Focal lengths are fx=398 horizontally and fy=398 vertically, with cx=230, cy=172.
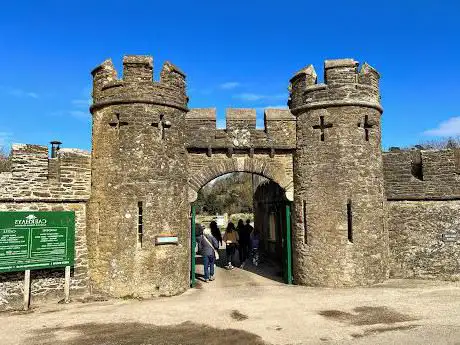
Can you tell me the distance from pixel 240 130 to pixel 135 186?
3513 mm

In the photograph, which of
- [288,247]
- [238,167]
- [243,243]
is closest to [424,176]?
[288,247]

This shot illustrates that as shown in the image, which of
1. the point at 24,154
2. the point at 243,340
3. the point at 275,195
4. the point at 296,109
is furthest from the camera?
the point at 275,195

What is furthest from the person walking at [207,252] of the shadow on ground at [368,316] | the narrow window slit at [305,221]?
the shadow on ground at [368,316]

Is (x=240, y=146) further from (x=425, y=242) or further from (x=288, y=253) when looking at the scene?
(x=425, y=242)

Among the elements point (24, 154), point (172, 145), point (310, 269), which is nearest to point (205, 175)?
point (172, 145)

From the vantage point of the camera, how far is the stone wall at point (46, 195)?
952 centimetres

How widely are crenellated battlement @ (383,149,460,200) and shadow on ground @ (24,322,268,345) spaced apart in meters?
7.52

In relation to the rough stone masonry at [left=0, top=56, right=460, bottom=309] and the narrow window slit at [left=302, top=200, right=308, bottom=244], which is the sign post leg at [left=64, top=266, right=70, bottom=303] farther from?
the narrow window slit at [left=302, top=200, right=308, bottom=244]

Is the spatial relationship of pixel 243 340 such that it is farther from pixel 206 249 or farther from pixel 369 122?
pixel 369 122

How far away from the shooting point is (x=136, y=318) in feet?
27.2

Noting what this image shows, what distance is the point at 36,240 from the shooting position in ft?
31.3

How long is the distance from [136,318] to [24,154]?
499 centimetres

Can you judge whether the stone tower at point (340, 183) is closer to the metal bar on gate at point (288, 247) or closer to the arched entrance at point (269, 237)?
the metal bar on gate at point (288, 247)

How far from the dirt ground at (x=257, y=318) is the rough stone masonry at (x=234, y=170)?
0.82 m
